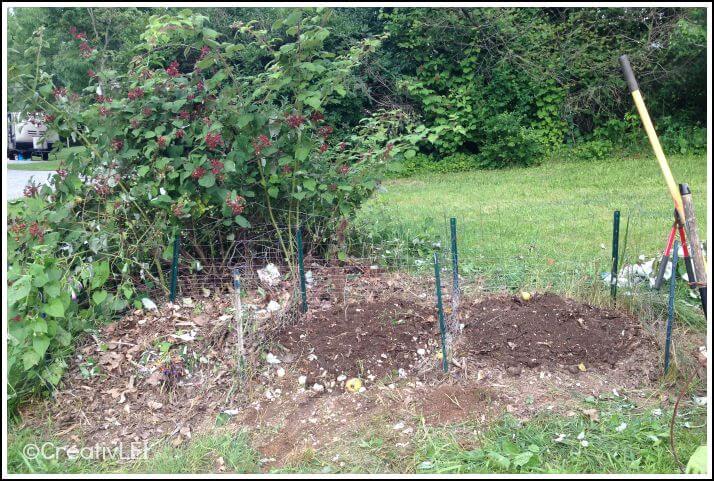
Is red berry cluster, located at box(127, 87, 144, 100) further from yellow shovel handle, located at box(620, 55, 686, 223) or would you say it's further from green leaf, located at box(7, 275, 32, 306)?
yellow shovel handle, located at box(620, 55, 686, 223)

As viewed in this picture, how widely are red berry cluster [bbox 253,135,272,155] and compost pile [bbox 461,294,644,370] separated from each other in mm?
1547

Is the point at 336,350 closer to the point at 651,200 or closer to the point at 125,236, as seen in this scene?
the point at 125,236

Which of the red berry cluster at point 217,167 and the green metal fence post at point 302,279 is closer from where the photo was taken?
the red berry cluster at point 217,167

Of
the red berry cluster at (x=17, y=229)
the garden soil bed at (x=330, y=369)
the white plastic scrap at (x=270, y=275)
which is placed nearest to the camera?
the garden soil bed at (x=330, y=369)

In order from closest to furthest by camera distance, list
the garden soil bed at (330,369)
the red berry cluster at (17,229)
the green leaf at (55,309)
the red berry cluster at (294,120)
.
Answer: the garden soil bed at (330,369) → the green leaf at (55,309) → the red berry cluster at (17,229) → the red berry cluster at (294,120)

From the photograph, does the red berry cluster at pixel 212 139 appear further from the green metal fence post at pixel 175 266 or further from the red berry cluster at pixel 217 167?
the green metal fence post at pixel 175 266

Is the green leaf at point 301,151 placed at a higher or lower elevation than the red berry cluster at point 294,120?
lower

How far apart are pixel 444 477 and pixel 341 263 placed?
7.04ft

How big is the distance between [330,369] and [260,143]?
139cm

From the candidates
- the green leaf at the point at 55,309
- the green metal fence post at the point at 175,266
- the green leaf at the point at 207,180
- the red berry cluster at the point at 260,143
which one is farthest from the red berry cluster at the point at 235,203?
the green leaf at the point at 55,309

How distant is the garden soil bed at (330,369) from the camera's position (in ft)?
10.2

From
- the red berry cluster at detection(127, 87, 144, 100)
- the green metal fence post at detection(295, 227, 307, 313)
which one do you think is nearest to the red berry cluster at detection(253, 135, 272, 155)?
the green metal fence post at detection(295, 227, 307, 313)

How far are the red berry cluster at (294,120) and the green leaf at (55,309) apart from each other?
161 centimetres

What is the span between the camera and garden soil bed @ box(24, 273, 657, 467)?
3.09 m
